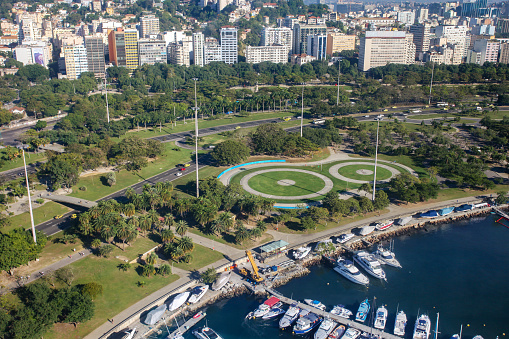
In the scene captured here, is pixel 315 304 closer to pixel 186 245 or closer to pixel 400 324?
pixel 400 324

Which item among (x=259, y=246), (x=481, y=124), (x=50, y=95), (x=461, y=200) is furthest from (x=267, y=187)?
(x=50, y=95)

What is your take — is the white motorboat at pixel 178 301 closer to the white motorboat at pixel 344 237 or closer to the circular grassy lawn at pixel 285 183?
the white motorboat at pixel 344 237

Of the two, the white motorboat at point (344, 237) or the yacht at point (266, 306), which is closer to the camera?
the yacht at point (266, 306)

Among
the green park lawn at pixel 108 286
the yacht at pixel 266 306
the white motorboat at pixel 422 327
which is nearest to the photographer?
the white motorboat at pixel 422 327

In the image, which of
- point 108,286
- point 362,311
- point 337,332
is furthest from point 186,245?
point 362,311

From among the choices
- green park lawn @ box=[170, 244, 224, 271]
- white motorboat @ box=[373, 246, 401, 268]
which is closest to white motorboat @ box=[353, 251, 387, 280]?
white motorboat @ box=[373, 246, 401, 268]

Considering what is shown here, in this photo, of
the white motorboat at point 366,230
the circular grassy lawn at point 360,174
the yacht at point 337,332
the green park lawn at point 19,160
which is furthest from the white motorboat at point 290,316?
the green park lawn at point 19,160

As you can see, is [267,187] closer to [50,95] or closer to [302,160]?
[302,160]
